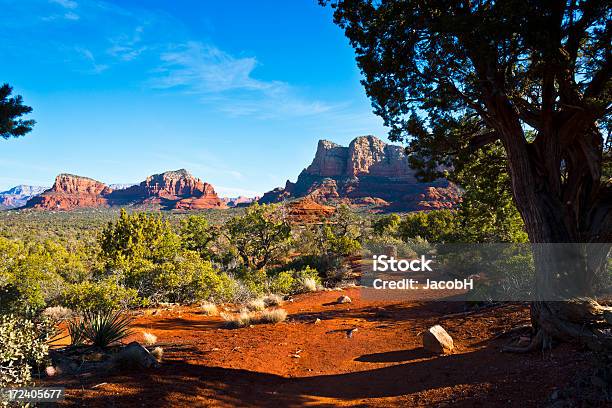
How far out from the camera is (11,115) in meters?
6.00

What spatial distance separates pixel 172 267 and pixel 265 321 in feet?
16.1

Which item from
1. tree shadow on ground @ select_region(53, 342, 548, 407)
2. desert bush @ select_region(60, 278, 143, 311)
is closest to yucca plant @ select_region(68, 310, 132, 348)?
tree shadow on ground @ select_region(53, 342, 548, 407)

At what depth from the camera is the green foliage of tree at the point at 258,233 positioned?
2286 cm

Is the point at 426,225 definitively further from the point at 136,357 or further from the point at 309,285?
the point at 136,357

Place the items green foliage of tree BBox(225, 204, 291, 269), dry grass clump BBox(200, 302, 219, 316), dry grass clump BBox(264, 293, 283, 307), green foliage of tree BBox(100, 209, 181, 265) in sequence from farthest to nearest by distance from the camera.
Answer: green foliage of tree BBox(225, 204, 291, 269), green foliage of tree BBox(100, 209, 181, 265), dry grass clump BBox(264, 293, 283, 307), dry grass clump BBox(200, 302, 219, 316)

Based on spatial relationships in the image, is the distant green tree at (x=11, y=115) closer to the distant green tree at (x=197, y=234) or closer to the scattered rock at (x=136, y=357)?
the scattered rock at (x=136, y=357)

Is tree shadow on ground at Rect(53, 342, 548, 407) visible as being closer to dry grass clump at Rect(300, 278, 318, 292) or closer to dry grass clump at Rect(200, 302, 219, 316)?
dry grass clump at Rect(200, 302, 219, 316)

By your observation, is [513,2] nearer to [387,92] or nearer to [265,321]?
[387,92]

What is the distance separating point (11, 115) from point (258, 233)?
17917 mm

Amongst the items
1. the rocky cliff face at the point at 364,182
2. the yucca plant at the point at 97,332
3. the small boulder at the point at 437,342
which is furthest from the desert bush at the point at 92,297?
the rocky cliff face at the point at 364,182

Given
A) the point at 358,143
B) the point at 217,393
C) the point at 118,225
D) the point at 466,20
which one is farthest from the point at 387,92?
the point at 358,143

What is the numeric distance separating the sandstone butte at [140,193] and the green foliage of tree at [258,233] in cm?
14017

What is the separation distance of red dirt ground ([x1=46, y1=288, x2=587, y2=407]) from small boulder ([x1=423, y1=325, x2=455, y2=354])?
0.21 m

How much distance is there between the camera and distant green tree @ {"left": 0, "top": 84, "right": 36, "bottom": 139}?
589 centimetres
